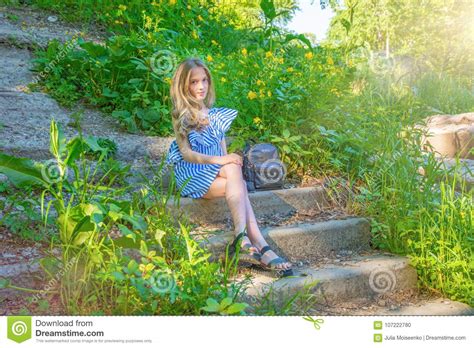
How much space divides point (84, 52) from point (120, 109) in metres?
0.64

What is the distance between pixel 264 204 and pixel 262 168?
0.22m

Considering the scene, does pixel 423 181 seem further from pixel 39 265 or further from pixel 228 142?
pixel 39 265

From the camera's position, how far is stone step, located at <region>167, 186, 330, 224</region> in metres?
3.27

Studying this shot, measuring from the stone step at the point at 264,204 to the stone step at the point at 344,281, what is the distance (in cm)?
51

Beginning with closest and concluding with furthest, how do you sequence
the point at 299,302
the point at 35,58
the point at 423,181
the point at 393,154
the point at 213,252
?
the point at 299,302, the point at 213,252, the point at 423,181, the point at 393,154, the point at 35,58

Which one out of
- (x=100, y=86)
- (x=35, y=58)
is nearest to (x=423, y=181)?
(x=100, y=86)

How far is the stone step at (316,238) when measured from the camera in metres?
3.22

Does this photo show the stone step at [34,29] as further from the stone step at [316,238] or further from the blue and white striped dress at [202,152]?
the stone step at [316,238]

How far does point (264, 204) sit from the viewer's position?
3.54 meters

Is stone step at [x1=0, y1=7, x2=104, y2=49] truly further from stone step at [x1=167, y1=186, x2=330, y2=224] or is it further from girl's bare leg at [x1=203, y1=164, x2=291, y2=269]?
girl's bare leg at [x1=203, y1=164, x2=291, y2=269]

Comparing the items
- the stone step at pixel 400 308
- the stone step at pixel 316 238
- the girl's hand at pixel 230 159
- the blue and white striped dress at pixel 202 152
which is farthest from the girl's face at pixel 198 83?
the stone step at pixel 400 308

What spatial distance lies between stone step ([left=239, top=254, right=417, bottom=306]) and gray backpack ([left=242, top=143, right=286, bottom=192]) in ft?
2.17

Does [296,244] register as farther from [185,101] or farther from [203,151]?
[185,101]

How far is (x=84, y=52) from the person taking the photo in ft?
15.8
